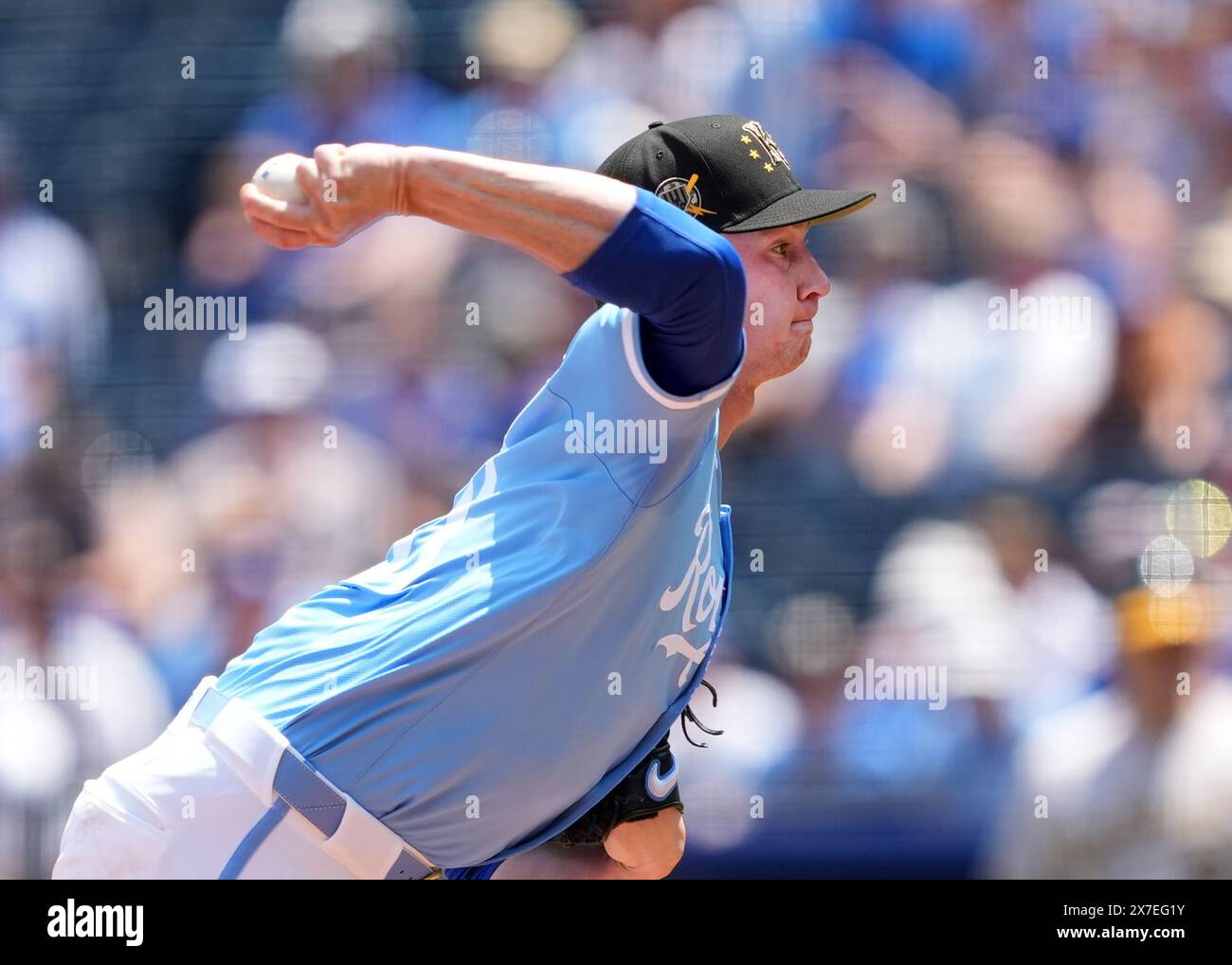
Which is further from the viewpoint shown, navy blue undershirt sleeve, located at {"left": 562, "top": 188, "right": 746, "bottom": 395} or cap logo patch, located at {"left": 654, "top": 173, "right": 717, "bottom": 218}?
cap logo patch, located at {"left": 654, "top": 173, "right": 717, "bottom": 218}

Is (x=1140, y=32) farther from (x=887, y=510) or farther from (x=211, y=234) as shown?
(x=211, y=234)

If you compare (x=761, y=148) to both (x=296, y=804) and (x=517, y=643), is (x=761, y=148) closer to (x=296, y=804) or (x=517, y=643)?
(x=517, y=643)

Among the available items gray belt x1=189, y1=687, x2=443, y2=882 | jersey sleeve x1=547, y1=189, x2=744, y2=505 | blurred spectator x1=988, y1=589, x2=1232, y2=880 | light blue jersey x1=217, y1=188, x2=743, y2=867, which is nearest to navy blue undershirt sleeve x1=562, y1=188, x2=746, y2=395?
jersey sleeve x1=547, y1=189, x2=744, y2=505

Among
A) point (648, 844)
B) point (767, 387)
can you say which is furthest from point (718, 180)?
point (767, 387)

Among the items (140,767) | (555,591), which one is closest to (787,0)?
(555,591)

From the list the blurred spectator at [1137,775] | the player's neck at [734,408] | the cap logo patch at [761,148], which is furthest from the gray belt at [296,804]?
the blurred spectator at [1137,775]

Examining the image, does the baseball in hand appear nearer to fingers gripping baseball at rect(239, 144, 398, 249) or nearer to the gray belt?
fingers gripping baseball at rect(239, 144, 398, 249)

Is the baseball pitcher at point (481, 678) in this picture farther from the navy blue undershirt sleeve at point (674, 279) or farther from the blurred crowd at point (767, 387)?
the blurred crowd at point (767, 387)
